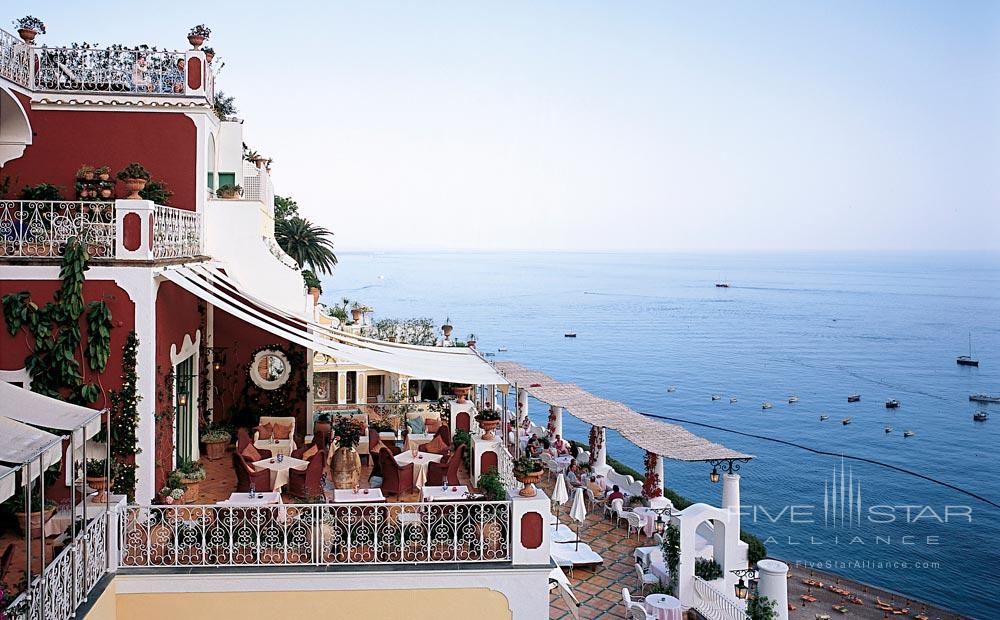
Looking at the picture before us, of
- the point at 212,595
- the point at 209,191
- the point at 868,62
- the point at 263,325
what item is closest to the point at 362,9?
the point at 209,191

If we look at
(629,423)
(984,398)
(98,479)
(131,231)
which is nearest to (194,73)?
(131,231)

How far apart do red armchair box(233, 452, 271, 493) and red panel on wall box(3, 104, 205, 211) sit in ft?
15.1

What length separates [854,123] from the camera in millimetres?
79250

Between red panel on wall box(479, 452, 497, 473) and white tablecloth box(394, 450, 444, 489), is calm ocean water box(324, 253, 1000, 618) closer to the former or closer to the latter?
red panel on wall box(479, 452, 497, 473)

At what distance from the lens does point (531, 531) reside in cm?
924

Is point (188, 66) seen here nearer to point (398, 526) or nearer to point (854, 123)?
point (398, 526)

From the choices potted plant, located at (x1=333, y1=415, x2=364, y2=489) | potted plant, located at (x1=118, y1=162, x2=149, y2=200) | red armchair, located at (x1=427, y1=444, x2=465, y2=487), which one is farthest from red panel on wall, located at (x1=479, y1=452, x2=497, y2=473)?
potted plant, located at (x1=118, y1=162, x2=149, y2=200)

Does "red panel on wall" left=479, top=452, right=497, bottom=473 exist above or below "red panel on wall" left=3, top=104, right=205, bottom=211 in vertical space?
below

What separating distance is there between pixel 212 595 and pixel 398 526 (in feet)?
7.10

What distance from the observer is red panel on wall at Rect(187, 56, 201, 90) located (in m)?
13.0

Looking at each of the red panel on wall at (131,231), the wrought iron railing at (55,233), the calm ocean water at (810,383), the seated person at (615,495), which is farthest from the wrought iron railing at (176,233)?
the calm ocean water at (810,383)

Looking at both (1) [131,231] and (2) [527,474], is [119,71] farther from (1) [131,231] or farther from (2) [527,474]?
(2) [527,474]

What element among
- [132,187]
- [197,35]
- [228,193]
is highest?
[197,35]

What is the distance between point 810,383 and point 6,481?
7018 centimetres
